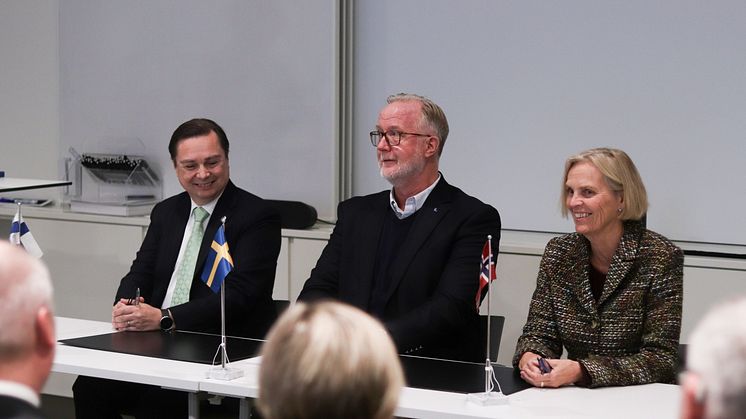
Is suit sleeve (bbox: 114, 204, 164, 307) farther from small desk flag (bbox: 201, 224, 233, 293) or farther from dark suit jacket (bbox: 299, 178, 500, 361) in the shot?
small desk flag (bbox: 201, 224, 233, 293)

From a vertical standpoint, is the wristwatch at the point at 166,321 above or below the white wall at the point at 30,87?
below

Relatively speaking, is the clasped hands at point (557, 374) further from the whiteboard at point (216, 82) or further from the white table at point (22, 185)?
the white table at point (22, 185)

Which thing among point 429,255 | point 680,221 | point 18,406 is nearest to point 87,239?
point 429,255

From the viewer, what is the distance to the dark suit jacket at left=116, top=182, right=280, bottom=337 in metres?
4.43

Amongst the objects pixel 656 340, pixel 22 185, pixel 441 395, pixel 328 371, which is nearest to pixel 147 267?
pixel 22 185

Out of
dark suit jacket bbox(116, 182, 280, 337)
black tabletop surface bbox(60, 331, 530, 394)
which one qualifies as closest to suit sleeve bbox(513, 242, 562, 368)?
black tabletop surface bbox(60, 331, 530, 394)

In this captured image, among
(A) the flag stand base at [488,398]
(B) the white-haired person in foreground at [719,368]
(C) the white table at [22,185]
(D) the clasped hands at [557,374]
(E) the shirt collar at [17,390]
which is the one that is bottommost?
(A) the flag stand base at [488,398]

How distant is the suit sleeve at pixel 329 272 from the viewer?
439 cm

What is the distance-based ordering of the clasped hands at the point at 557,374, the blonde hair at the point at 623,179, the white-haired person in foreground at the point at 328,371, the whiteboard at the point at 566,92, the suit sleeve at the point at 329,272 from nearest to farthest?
the white-haired person in foreground at the point at 328,371, the clasped hands at the point at 557,374, the blonde hair at the point at 623,179, the suit sleeve at the point at 329,272, the whiteboard at the point at 566,92

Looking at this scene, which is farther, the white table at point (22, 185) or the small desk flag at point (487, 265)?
the white table at point (22, 185)

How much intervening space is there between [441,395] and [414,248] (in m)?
1.07

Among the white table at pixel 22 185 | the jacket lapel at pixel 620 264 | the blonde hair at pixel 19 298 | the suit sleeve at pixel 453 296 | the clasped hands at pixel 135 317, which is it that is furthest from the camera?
the white table at pixel 22 185

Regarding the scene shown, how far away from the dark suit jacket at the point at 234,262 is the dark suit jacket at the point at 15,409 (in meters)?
2.45

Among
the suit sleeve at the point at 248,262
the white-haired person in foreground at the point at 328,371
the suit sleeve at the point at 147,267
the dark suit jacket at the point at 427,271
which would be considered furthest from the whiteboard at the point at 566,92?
the white-haired person in foreground at the point at 328,371
